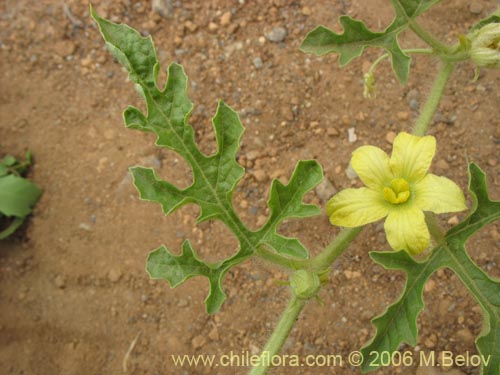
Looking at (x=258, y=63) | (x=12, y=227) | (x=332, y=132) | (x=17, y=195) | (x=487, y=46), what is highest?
(x=487, y=46)

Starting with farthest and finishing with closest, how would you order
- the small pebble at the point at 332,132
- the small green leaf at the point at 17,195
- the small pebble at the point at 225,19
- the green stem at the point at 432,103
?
1. the small pebble at the point at 225,19
2. the small green leaf at the point at 17,195
3. the small pebble at the point at 332,132
4. the green stem at the point at 432,103

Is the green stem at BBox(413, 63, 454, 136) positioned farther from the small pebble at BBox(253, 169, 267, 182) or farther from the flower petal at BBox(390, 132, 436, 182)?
the small pebble at BBox(253, 169, 267, 182)

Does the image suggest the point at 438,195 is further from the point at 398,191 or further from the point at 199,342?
the point at 199,342

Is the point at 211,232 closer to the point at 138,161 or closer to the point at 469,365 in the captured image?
the point at 138,161

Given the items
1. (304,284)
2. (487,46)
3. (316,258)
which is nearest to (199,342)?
(316,258)

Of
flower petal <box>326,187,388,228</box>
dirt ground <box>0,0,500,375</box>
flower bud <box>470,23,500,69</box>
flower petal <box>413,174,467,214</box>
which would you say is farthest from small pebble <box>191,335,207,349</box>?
flower bud <box>470,23,500,69</box>

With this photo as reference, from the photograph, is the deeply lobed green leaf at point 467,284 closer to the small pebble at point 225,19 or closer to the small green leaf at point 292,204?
the small green leaf at point 292,204

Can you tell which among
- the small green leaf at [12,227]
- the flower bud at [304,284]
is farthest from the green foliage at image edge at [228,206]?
the small green leaf at [12,227]
